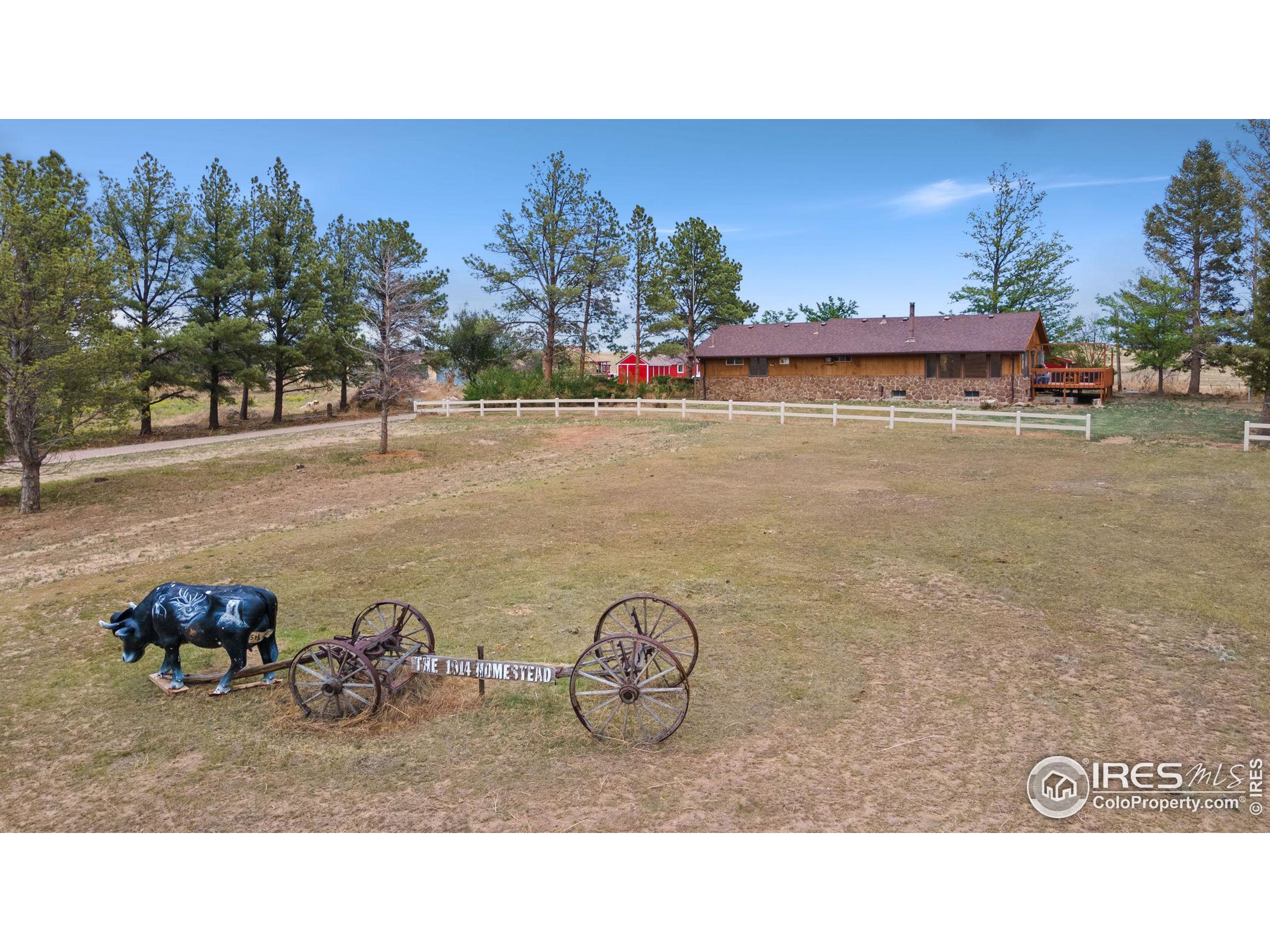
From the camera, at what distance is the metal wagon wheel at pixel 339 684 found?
7383mm

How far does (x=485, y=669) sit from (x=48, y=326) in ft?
60.9

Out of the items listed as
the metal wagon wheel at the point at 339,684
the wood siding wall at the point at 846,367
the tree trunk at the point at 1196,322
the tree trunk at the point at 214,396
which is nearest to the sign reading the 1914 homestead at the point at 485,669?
the metal wagon wheel at the point at 339,684

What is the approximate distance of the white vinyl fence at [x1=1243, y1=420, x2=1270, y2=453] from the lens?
24.0 meters

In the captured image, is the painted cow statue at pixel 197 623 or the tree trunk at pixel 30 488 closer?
the painted cow statue at pixel 197 623

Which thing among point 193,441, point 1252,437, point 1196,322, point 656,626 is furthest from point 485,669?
point 1196,322

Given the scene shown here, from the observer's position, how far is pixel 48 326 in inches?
741

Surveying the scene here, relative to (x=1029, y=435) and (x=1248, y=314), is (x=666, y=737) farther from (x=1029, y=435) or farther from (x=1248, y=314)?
(x=1248, y=314)

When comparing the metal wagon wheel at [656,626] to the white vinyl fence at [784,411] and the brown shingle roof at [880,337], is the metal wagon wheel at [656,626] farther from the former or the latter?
the brown shingle roof at [880,337]

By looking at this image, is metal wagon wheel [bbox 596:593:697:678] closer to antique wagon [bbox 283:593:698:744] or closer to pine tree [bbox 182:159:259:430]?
antique wagon [bbox 283:593:698:744]

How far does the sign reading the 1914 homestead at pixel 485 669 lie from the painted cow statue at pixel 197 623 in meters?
1.96

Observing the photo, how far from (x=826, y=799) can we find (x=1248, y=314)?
1447 inches

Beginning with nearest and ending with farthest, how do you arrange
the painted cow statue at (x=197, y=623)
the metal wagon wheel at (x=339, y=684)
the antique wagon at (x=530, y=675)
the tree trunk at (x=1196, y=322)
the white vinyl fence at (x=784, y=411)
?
the antique wagon at (x=530, y=675) → the metal wagon wheel at (x=339, y=684) → the painted cow statue at (x=197, y=623) → the white vinyl fence at (x=784, y=411) → the tree trunk at (x=1196, y=322)

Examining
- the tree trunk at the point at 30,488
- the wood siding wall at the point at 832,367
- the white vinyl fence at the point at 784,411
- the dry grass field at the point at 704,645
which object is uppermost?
the wood siding wall at the point at 832,367

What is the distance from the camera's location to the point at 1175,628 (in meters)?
9.67
